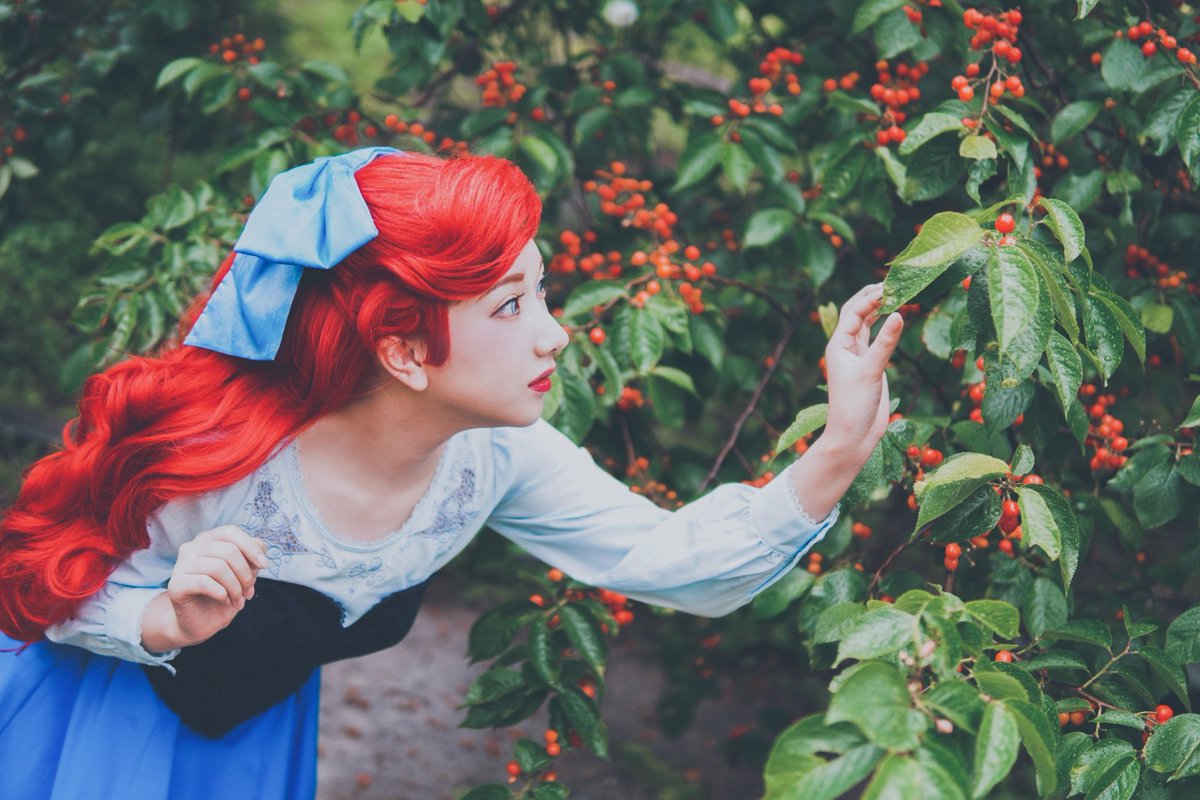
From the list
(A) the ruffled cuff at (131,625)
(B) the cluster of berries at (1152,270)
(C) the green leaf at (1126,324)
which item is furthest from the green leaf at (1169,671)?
(A) the ruffled cuff at (131,625)

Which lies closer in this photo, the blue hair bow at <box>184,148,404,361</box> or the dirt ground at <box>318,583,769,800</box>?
the blue hair bow at <box>184,148,404,361</box>

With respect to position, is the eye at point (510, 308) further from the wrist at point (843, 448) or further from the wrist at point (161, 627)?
the wrist at point (161, 627)

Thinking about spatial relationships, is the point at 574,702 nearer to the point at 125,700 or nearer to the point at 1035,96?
the point at 125,700

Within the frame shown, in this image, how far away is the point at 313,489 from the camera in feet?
5.03

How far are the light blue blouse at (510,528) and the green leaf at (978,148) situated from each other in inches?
21.3

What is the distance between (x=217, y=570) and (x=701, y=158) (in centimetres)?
122

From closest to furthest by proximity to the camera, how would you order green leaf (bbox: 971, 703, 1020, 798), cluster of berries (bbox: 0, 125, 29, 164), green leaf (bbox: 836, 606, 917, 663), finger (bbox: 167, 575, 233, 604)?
1. green leaf (bbox: 971, 703, 1020, 798)
2. green leaf (bbox: 836, 606, 917, 663)
3. finger (bbox: 167, 575, 233, 604)
4. cluster of berries (bbox: 0, 125, 29, 164)

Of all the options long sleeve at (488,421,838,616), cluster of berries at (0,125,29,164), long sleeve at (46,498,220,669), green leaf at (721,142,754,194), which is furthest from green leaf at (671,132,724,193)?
cluster of berries at (0,125,29,164)

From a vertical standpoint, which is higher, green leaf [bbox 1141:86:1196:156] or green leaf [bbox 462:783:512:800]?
green leaf [bbox 1141:86:1196:156]

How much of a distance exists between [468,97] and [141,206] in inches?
53.3

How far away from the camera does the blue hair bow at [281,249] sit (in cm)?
133

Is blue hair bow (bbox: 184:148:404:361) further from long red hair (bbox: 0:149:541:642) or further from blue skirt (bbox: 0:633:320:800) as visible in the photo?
blue skirt (bbox: 0:633:320:800)

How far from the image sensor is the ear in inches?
55.5

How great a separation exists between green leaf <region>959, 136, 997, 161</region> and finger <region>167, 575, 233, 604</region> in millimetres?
1150
